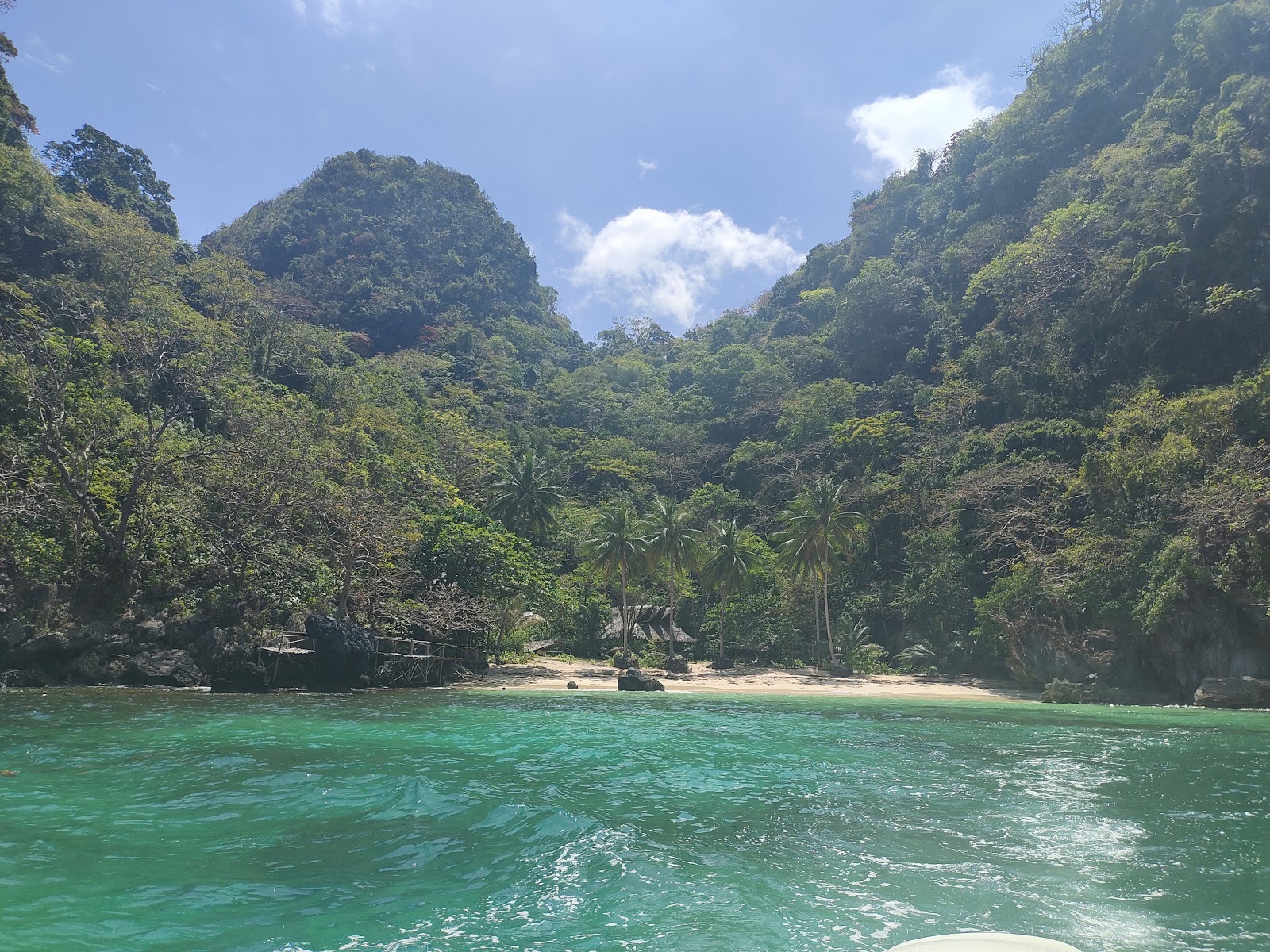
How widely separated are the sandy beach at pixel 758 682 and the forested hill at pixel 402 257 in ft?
176

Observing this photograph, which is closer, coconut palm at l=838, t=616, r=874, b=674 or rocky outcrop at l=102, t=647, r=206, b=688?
rocky outcrop at l=102, t=647, r=206, b=688

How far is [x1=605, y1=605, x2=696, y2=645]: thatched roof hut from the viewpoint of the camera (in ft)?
136

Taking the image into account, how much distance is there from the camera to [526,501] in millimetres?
41000

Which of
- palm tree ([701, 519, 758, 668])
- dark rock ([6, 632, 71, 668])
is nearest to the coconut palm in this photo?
palm tree ([701, 519, 758, 668])

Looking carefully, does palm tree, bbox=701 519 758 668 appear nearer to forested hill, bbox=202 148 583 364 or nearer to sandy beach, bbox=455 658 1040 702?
sandy beach, bbox=455 658 1040 702

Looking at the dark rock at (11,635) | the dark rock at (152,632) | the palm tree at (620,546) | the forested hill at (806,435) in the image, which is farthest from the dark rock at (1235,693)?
the dark rock at (11,635)

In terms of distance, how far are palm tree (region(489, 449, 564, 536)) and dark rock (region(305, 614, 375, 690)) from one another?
54.6ft

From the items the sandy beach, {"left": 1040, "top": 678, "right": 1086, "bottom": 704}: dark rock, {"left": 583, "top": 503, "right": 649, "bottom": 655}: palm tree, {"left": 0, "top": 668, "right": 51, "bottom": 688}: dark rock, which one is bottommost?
the sandy beach

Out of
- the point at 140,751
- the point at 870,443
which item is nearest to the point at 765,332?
the point at 870,443

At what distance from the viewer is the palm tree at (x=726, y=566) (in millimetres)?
38781

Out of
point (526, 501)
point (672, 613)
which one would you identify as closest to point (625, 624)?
point (672, 613)

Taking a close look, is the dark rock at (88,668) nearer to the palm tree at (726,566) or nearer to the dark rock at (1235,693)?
the palm tree at (726,566)

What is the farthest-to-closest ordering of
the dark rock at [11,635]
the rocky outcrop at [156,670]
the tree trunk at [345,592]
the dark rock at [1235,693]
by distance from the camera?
the tree trunk at [345,592], the rocky outcrop at [156,670], the dark rock at [1235,693], the dark rock at [11,635]

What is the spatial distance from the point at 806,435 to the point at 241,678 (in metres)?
41.8
